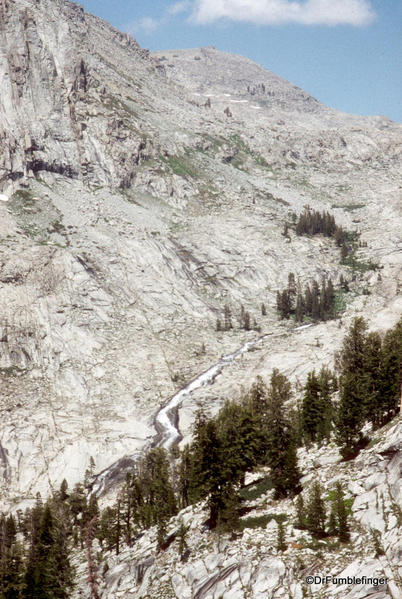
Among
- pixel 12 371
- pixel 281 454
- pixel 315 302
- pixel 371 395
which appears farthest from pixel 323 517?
pixel 315 302

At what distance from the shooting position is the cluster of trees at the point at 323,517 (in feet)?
111

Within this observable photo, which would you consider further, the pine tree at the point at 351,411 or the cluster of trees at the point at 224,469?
the pine tree at the point at 351,411

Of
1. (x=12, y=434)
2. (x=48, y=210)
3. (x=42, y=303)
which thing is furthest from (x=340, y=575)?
(x=48, y=210)

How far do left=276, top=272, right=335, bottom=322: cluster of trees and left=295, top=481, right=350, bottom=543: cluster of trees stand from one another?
12350cm

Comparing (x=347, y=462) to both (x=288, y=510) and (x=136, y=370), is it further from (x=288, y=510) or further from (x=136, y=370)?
(x=136, y=370)

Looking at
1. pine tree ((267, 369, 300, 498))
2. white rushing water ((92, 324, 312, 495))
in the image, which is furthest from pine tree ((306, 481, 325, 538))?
white rushing water ((92, 324, 312, 495))

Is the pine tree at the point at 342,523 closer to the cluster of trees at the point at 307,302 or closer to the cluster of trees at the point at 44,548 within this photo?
the cluster of trees at the point at 44,548

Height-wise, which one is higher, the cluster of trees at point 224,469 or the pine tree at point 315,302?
the pine tree at point 315,302

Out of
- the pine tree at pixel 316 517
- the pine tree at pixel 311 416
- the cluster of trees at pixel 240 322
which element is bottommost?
the pine tree at pixel 311 416

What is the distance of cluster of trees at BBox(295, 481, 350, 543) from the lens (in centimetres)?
3378

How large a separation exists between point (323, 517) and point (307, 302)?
133 m

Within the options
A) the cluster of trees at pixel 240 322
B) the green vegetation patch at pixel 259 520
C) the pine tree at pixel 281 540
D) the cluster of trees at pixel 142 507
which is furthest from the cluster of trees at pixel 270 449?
the cluster of trees at pixel 240 322

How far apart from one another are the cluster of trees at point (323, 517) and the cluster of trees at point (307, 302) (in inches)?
4862

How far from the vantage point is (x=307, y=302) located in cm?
16525
